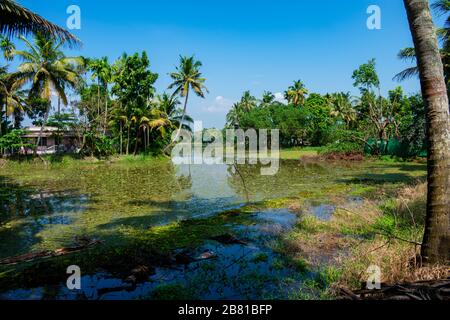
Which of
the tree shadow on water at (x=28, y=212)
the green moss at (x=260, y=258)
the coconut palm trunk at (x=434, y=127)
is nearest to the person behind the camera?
the coconut palm trunk at (x=434, y=127)

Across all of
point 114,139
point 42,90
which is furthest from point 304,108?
point 42,90

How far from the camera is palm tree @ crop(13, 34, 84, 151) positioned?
2491 centimetres

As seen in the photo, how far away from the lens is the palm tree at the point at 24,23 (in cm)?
855

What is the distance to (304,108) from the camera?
44.7 metres

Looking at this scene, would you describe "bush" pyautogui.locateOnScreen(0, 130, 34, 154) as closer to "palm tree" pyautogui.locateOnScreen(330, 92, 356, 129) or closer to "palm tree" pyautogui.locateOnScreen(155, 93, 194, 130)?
"palm tree" pyautogui.locateOnScreen(155, 93, 194, 130)

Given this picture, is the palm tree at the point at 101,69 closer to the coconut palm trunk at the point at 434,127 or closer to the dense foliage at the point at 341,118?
the dense foliage at the point at 341,118

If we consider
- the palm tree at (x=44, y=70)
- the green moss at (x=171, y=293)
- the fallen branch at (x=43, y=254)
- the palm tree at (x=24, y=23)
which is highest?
the palm tree at (x=44, y=70)

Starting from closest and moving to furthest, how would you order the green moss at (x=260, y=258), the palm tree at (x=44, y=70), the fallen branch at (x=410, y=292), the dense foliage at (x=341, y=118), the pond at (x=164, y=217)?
the fallen branch at (x=410, y=292) → the pond at (x=164, y=217) → the green moss at (x=260, y=258) → the palm tree at (x=44, y=70) → the dense foliage at (x=341, y=118)

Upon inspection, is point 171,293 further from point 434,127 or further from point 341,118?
point 341,118

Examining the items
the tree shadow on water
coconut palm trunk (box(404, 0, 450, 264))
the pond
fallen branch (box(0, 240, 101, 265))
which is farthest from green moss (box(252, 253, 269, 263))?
the tree shadow on water

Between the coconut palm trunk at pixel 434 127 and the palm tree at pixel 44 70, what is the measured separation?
87.1ft

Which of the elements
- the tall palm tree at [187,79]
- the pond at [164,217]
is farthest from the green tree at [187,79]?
the pond at [164,217]
